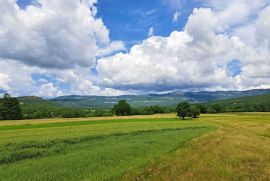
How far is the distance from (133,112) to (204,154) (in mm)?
120963

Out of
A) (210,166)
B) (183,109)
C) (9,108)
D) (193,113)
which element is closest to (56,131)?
(210,166)

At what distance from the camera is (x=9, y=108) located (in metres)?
104

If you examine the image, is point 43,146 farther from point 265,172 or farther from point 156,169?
point 265,172

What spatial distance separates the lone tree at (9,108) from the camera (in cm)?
10250

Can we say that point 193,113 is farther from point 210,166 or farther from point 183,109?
point 210,166

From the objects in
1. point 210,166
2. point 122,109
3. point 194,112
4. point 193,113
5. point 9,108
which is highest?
point 9,108

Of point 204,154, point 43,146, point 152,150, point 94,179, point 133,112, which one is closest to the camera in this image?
point 94,179

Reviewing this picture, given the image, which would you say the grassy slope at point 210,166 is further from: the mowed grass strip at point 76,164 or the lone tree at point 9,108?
the lone tree at point 9,108

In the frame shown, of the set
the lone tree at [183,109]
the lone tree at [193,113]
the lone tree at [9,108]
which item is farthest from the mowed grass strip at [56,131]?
the lone tree at [193,113]

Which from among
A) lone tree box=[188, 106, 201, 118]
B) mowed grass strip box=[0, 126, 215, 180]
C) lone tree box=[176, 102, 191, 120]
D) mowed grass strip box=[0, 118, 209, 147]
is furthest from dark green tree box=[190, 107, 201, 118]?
mowed grass strip box=[0, 126, 215, 180]

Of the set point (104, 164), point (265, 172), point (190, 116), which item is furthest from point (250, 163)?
point (190, 116)

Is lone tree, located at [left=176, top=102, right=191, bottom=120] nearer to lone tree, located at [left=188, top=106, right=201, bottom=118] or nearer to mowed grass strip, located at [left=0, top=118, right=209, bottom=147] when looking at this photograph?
lone tree, located at [left=188, top=106, right=201, bottom=118]

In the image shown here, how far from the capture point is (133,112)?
144500 mm

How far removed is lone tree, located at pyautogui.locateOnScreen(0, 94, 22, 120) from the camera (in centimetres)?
10250
